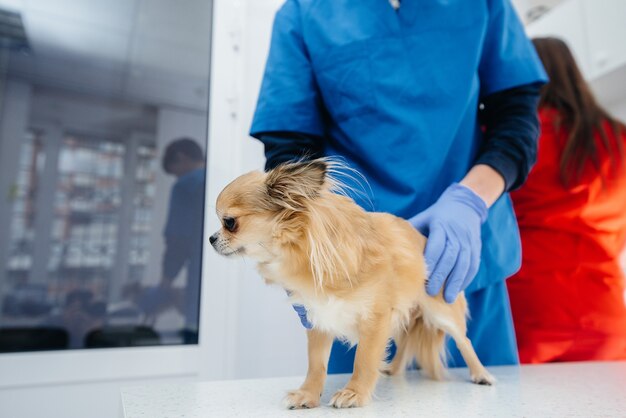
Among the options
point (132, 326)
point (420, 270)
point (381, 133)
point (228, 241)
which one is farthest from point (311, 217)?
point (132, 326)

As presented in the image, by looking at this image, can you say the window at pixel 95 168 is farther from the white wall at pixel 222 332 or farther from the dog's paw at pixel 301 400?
the dog's paw at pixel 301 400

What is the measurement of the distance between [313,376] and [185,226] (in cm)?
60

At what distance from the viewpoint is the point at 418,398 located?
29.1 inches

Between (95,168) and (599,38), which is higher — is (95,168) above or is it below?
below

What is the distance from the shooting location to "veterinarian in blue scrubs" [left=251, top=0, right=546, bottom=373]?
1008 mm

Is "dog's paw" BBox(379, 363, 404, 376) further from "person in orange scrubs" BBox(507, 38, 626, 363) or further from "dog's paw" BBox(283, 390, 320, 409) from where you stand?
"person in orange scrubs" BBox(507, 38, 626, 363)

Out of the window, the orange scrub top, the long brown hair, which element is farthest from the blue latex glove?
the long brown hair

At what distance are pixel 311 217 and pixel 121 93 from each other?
4.13 feet

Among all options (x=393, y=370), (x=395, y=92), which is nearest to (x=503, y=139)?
(x=395, y=92)

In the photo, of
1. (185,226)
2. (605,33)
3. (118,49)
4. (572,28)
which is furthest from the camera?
Result: (572,28)

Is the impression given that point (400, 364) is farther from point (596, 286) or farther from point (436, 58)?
point (596, 286)

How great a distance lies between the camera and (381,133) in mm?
1017

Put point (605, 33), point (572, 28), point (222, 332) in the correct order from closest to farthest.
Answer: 1. point (222, 332)
2. point (605, 33)
3. point (572, 28)

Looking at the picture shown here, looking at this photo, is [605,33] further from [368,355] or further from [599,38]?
[368,355]
